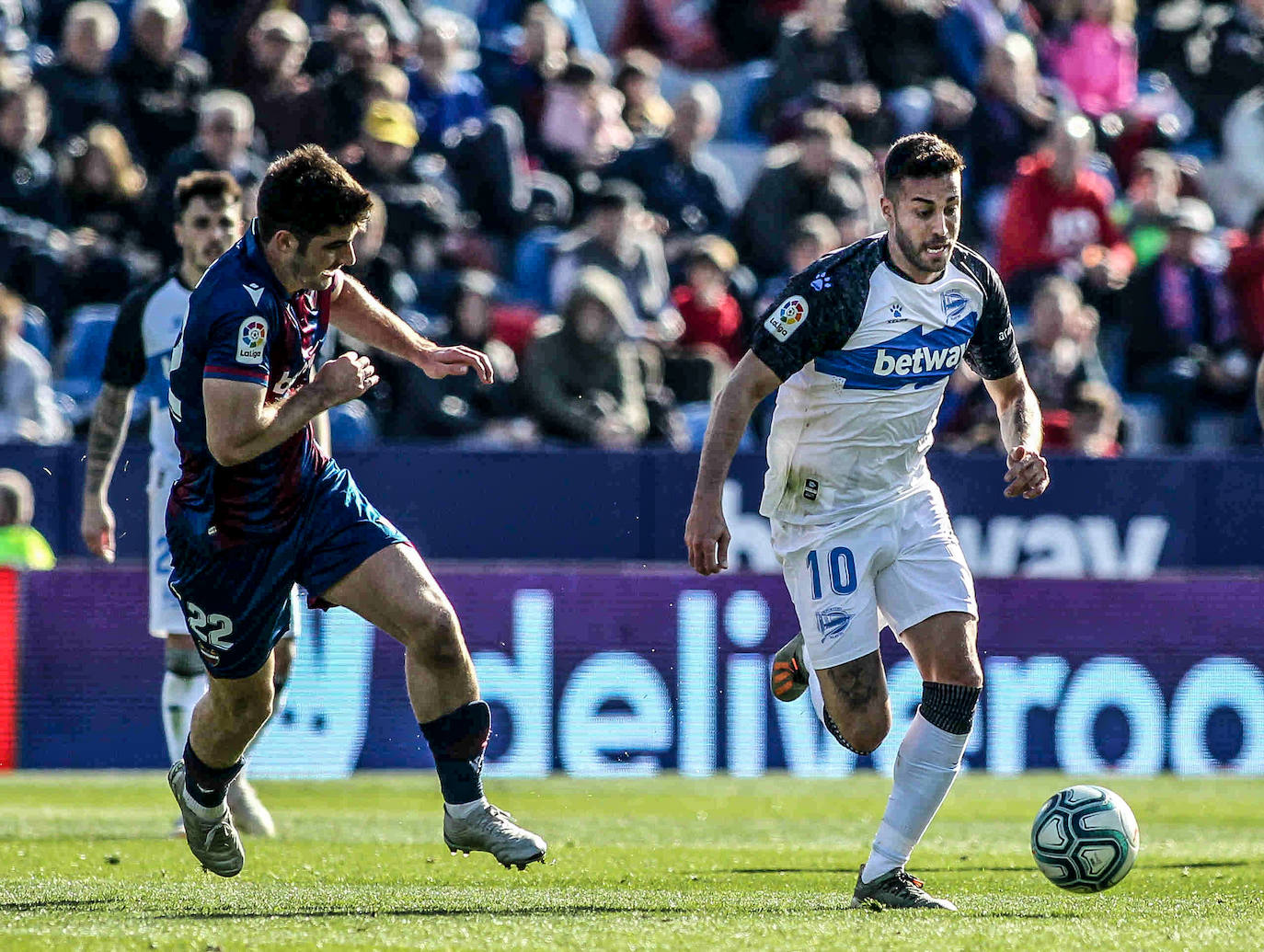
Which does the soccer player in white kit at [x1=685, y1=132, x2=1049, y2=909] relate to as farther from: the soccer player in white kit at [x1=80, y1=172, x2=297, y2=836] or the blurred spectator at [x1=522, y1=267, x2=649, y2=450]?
the blurred spectator at [x1=522, y1=267, x2=649, y2=450]

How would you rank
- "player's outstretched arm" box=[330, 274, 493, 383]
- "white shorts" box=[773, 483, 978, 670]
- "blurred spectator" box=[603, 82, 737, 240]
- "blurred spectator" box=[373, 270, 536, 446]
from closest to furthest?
"white shorts" box=[773, 483, 978, 670]
"player's outstretched arm" box=[330, 274, 493, 383]
"blurred spectator" box=[373, 270, 536, 446]
"blurred spectator" box=[603, 82, 737, 240]

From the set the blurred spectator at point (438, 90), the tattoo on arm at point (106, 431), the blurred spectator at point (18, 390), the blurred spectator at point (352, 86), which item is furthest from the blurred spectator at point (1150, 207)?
the tattoo on arm at point (106, 431)

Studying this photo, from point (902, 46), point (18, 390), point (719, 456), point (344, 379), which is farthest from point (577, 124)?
point (344, 379)

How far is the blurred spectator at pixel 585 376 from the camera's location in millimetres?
13984

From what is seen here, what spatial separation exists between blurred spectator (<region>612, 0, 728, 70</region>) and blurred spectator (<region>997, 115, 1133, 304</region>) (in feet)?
11.3

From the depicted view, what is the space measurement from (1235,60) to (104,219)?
10.2m

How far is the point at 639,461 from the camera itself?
1324 centimetres

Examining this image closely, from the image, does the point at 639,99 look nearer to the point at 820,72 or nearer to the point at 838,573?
the point at 820,72

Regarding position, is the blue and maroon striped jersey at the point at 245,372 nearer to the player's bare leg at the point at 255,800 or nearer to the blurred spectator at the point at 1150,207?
the player's bare leg at the point at 255,800

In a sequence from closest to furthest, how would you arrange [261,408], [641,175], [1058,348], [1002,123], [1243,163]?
[261,408] < [1058,348] < [641,175] < [1002,123] < [1243,163]

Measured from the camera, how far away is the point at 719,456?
6.58m

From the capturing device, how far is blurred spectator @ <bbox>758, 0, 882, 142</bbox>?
17.1 m

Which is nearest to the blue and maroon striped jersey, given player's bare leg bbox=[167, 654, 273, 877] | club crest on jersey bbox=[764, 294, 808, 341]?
player's bare leg bbox=[167, 654, 273, 877]

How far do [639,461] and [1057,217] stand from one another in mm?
4793
